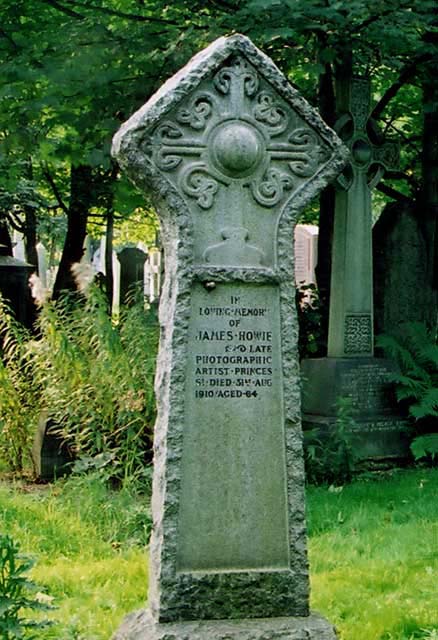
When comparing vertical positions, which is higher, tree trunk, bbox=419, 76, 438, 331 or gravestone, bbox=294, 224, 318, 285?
gravestone, bbox=294, 224, 318, 285

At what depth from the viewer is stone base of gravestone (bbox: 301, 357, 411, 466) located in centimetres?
959

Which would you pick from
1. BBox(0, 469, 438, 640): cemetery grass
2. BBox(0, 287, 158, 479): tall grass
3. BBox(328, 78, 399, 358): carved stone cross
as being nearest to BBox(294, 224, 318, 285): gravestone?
BBox(328, 78, 399, 358): carved stone cross

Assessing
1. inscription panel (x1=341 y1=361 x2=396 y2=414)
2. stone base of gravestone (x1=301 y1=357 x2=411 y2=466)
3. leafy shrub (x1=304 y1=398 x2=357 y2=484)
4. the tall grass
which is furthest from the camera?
inscription panel (x1=341 y1=361 x2=396 y2=414)

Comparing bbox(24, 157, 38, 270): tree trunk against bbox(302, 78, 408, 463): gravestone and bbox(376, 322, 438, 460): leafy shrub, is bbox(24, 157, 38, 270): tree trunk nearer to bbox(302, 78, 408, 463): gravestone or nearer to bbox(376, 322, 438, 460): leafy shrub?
bbox(376, 322, 438, 460): leafy shrub

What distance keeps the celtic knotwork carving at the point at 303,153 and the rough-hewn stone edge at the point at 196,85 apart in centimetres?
6

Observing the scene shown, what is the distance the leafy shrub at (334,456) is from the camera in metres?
8.62

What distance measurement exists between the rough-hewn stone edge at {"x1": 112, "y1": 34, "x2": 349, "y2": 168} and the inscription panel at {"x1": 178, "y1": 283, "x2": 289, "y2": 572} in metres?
0.72

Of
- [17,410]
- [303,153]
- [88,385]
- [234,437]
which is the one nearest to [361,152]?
[88,385]

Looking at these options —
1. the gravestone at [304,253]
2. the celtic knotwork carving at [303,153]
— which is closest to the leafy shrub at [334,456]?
the celtic knotwork carving at [303,153]

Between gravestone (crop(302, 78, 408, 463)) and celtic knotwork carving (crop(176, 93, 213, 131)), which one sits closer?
celtic knotwork carving (crop(176, 93, 213, 131))

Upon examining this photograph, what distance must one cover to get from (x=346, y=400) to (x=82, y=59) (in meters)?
4.03

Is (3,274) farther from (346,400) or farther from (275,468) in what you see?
Answer: (275,468)

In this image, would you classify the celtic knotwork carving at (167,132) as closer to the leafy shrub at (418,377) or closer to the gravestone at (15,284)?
the leafy shrub at (418,377)

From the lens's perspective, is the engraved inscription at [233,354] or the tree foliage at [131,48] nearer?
the engraved inscription at [233,354]
